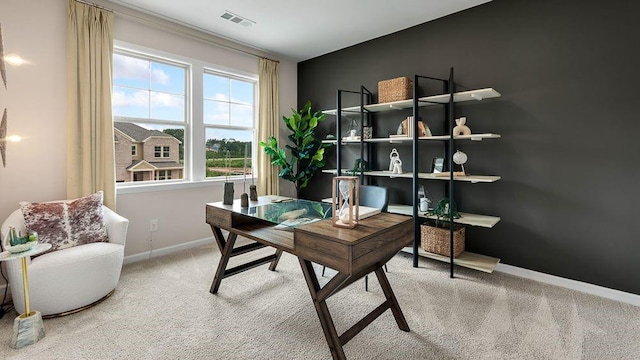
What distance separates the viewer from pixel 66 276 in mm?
2150

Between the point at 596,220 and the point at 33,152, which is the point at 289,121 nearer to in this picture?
the point at 33,152

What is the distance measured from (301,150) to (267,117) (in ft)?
2.36

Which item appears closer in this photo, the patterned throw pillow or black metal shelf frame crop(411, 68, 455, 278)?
the patterned throw pillow

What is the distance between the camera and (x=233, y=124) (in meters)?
4.27

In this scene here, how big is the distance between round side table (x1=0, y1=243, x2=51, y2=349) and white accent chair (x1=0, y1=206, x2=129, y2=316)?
12cm

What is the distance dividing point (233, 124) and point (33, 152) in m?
2.15

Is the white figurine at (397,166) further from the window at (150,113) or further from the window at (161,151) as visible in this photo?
the window at (161,151)

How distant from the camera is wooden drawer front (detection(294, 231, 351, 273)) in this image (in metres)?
1.44

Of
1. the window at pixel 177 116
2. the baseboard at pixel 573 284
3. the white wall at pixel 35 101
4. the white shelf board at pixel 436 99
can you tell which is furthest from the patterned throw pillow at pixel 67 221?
the baseboard at pixel 573 284

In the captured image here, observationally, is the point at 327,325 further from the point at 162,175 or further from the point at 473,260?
the point at 162,175

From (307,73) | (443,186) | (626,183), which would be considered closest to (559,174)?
(626,183)

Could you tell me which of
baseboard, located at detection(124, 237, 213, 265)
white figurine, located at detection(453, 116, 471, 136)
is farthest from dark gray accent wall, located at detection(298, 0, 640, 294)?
baseboard, located at detection(124, 237, 213, 265)

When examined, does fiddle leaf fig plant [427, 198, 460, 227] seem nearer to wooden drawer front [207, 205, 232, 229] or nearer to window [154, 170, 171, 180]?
wooden drawer front [207, 205, 232, 229]

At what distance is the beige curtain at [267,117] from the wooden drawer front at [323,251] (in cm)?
297
